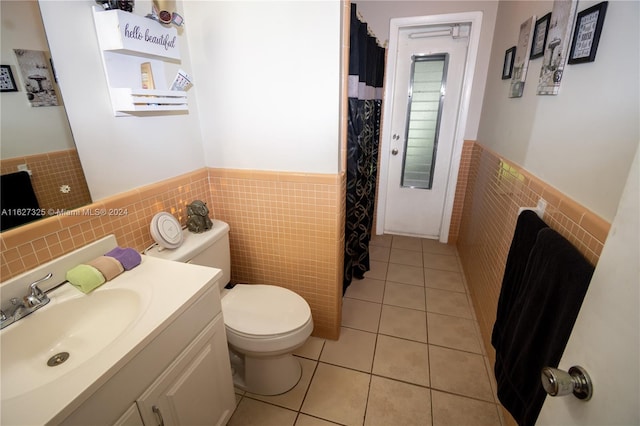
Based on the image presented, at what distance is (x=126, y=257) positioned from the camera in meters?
1.10

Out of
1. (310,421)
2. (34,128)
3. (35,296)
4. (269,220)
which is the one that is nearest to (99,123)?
(34,128)

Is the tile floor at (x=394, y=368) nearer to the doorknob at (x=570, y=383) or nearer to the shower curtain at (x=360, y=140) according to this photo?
the shower curtain at (x=360, y=140)

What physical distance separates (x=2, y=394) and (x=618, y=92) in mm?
1751

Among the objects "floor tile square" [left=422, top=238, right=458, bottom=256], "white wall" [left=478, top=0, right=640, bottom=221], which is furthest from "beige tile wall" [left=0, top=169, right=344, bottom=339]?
"floor tile square" [left=422, top=238, right=458, bottom=256]

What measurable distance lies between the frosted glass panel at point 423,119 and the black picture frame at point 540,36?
1193 mm

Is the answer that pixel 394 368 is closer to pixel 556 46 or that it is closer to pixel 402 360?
pixel 402 360

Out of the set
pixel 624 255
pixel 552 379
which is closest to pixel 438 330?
pixel 552 379

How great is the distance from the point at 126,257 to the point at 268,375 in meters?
0.88

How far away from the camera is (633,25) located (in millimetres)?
807

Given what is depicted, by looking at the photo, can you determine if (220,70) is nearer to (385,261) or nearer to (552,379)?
(552,379)

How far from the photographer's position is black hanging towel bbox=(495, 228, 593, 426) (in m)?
0.80

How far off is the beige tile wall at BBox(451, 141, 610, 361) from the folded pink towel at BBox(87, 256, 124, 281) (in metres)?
1.53

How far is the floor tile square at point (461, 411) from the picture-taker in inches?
54.2

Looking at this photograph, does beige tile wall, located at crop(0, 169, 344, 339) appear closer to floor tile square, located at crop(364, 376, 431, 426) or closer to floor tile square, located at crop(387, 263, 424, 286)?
floor tile square, located at crop(364, 376, 431, 426)
